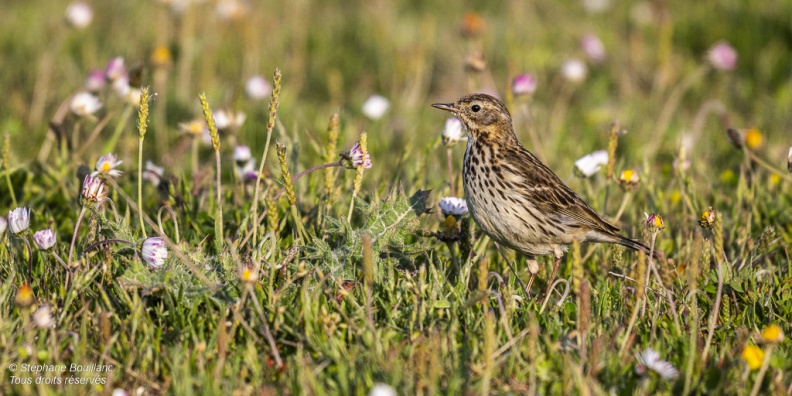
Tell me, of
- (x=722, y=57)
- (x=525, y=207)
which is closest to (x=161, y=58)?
(x=525, y=207)

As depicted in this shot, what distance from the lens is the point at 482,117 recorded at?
5.68m

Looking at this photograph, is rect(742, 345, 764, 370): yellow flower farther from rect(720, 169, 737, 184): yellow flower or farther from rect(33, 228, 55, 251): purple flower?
rect(720, 169, 737, 184): yellow flower

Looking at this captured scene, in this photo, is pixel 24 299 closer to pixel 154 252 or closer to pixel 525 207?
pixel 154 252

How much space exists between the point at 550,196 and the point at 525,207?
21 centimetres

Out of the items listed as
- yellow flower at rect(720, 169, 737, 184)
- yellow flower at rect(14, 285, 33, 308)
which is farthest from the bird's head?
yellow flower at rect(14, 285, 33, 308)

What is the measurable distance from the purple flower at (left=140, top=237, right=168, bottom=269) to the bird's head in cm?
196

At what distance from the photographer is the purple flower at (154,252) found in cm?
435

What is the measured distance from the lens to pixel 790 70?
29.4ft

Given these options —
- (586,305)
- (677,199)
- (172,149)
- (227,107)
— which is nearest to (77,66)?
(172,149)

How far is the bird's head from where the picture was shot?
5660 mm

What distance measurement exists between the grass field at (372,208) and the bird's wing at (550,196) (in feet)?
0.65

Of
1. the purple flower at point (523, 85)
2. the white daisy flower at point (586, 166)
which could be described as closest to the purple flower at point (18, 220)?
the white daisy flower at point (586, 166)

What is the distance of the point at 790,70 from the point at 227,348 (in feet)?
22.0

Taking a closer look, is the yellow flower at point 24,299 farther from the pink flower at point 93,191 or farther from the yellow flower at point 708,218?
the yellow flower at point 708,218
